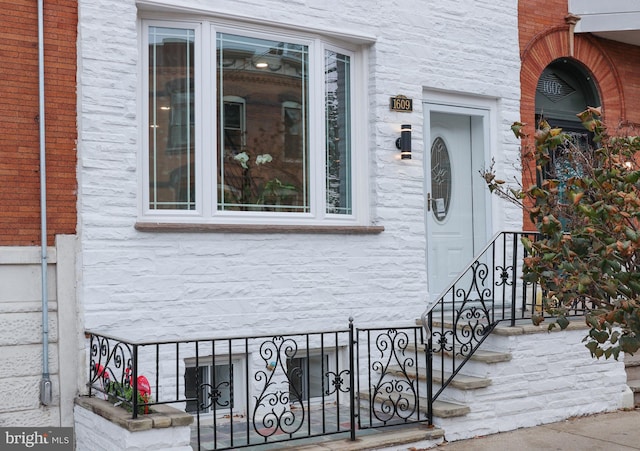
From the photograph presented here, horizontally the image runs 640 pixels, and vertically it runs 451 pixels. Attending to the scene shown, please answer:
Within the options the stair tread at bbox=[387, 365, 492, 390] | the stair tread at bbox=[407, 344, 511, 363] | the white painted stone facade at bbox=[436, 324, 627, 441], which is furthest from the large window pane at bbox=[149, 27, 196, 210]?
the white painted stone facade at bbox=[436, 324, 627, 441]

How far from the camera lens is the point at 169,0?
23.1ft

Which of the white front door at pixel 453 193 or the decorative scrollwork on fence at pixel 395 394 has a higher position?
the white front door at pixel 453 193

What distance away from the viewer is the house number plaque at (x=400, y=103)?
27.1ft

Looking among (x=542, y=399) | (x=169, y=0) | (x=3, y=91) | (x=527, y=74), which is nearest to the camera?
(x=3, y=91)

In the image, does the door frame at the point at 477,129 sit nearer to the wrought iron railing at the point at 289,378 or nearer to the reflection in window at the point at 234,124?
the wrought iron railing at the point at 289,378

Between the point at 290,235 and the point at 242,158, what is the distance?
847 mm

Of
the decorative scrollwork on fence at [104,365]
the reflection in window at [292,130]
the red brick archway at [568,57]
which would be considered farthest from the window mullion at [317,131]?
the red brick archway at [568,57]

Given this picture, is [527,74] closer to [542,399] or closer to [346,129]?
[346,129]

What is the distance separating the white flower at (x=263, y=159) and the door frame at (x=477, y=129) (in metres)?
1.94

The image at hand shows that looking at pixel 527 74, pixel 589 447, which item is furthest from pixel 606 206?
pixel 527 74

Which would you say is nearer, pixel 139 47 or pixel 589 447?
pixel 589 447

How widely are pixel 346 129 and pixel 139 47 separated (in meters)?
2.26

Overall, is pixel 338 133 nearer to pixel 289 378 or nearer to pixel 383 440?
pixel 289 378

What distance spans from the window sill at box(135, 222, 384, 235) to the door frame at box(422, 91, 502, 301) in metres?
1.17
